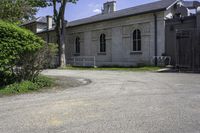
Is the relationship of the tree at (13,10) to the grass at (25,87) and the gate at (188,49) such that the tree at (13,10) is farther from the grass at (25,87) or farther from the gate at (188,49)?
the gate at (188,49)

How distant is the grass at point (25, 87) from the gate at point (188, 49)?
12.0m

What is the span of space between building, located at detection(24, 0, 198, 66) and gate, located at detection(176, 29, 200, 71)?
3.57 m

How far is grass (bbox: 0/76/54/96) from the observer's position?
39.7 feet

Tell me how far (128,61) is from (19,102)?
22.3 m

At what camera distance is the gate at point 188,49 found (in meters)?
23.0

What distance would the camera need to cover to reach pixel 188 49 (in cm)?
2370

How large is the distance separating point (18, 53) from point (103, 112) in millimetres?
5762

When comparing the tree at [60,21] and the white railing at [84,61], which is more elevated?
the tree at [60,21]

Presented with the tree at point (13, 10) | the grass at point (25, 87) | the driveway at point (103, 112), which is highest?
the tree at point (13, 10)

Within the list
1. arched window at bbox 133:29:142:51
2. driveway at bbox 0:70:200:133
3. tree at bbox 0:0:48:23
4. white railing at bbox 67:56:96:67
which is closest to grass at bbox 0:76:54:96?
driveway at bbox 0:70:200:133

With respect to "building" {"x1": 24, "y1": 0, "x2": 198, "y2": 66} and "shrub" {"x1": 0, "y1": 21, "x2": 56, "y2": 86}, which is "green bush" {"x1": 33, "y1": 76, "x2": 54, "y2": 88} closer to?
"shrub" {"x1": 0, "y1": 21, "x2": 56, "y2": 86}

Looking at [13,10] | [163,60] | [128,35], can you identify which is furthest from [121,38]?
[13,10]

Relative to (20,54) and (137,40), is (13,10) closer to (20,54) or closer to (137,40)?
(20,54)

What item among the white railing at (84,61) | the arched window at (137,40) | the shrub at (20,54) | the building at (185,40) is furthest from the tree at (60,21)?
the shrub at (20,54)
